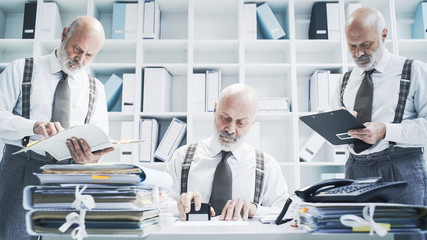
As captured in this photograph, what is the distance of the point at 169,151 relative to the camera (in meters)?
2.90

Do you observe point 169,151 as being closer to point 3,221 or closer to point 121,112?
point 121,112

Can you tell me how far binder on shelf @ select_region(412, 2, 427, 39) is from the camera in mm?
3068

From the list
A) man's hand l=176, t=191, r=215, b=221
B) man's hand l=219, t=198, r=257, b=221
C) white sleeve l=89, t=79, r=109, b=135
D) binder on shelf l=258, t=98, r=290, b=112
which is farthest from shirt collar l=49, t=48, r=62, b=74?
binder on shelf l=258, t=98, r=290, b=112

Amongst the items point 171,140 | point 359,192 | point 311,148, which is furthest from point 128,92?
point 359,192

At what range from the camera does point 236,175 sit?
174 centimetres

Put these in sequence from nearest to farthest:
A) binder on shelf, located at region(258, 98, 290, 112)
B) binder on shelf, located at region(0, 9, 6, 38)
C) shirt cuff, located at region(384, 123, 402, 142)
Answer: shirt cuff, located at region(384, 123, 402, 142) → binder on shelf, located at region(258, 98, 290, 112) → binder on shelf, located at region(0, 9, 6, 38)

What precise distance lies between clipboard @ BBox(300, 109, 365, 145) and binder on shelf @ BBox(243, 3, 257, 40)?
1.62 meters

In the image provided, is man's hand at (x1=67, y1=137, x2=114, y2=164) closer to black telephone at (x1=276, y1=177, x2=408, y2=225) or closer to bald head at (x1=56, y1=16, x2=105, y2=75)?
bald head at (x1=56, y1=16, x2=105, y2=75)

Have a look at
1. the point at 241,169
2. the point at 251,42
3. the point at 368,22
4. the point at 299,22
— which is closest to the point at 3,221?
the point at 241,169

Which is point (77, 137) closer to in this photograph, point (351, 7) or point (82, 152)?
point (82, 152)

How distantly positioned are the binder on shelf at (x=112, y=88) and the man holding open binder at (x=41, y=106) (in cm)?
106

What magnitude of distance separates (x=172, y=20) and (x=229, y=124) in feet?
6.42

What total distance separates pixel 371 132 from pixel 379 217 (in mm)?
929

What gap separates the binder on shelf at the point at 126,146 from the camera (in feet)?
9.51
